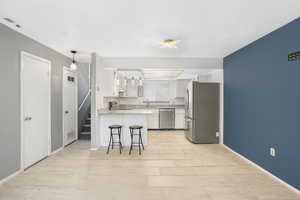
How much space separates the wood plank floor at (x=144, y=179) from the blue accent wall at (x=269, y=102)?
1.12ft

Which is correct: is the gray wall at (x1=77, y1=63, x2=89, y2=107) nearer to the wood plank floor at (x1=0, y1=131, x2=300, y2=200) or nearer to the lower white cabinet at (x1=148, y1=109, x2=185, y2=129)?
the wood plank floor at (x1=0, y1=131, x2=300, y2=200)

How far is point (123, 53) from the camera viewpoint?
13.6 feet

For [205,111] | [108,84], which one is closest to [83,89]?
[108,84]

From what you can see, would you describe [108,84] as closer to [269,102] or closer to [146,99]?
[146,99]

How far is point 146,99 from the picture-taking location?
7480 millimetres

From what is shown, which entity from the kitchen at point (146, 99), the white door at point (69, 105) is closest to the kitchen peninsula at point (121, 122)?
the kitchen at point (146, 99)

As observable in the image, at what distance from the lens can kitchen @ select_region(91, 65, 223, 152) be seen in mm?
4410

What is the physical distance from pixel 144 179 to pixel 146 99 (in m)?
4.98

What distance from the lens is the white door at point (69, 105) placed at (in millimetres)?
4316

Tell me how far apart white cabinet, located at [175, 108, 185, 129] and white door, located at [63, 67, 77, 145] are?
379cm

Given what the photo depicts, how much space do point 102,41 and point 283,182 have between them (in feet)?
12.9

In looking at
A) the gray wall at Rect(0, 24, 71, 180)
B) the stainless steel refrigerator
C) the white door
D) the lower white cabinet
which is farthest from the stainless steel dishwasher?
the gray wall at Rect(0, 24, 71, 180)

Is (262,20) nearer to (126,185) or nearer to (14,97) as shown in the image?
(126,185)

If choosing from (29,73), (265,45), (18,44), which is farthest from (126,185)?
(265,45)
